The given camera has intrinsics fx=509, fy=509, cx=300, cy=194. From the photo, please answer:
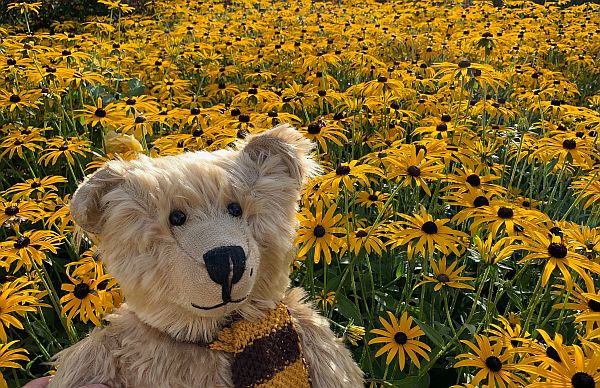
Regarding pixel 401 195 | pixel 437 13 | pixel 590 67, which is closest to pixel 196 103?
pixel 401 195

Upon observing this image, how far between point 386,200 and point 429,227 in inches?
22.7

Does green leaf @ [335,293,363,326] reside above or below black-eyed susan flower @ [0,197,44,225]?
below

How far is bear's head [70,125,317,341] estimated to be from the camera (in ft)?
3.07

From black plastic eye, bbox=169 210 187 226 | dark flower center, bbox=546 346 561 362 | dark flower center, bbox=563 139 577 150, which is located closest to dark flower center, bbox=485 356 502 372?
dark flower center, bbox=546 346 561 362

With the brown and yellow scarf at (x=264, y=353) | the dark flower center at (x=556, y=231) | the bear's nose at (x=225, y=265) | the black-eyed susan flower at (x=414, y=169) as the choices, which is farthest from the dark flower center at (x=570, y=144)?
the bear's nose at (x=225, y=265)

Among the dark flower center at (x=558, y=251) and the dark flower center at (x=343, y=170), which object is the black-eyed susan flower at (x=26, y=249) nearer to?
the dark flower center at (x=343, y=170)

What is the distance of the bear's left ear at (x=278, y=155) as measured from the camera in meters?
1.11

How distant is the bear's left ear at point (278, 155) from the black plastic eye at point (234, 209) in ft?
0.32

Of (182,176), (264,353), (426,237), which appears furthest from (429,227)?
(182,176)

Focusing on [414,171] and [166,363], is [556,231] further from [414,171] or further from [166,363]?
[166,363]

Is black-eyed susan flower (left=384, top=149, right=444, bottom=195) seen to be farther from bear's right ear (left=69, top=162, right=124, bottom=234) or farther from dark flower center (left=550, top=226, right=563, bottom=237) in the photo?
bear's right ear (left=69, top=162, right=124, bottom=234)

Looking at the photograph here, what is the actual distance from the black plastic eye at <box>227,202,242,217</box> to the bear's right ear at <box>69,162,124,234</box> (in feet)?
0.71

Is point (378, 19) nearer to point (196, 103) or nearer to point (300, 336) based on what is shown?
point (196, 103)

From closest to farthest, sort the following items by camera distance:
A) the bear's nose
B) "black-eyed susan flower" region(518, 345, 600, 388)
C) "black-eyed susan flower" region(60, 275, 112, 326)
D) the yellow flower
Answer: the bear's nose, "black-eyed susan flower" region(518, 345, 600, 388), "black-eyed susan flower" region(60, 275, 112, 326), the yellow flower
